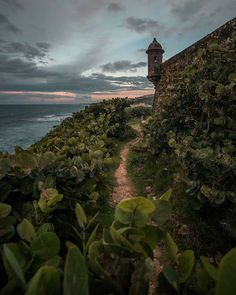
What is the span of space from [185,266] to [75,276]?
48 cm

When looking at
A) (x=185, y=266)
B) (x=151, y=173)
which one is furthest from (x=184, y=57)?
(x=185, y=266)

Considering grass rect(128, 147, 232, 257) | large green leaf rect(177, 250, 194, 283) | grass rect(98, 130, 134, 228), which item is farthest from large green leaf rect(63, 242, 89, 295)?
grass rect(128, 147, 232, 257)

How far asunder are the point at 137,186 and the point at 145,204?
21.7 ft

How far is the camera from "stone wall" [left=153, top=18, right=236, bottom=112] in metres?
7.68

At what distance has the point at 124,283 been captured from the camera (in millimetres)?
997

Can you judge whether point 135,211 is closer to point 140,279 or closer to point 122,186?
point 140,279

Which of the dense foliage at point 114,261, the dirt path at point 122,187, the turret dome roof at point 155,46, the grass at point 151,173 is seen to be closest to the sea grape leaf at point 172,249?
the dense foliage at point 114,261

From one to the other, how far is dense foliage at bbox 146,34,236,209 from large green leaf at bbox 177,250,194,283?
Result: 3.02m

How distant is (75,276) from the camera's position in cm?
79

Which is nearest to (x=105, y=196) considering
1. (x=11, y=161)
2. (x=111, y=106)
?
(x=11, y=161)

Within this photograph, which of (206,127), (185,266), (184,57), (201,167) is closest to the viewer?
(185,266)

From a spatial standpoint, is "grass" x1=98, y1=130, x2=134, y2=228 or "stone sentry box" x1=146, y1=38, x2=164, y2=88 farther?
"stone sentry box" x1=146, y1=38, x2=164, y2=88

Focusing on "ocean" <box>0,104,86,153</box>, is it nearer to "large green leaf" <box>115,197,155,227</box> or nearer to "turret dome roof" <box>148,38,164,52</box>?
"large green leaf" <box>115,197,155,227</box>

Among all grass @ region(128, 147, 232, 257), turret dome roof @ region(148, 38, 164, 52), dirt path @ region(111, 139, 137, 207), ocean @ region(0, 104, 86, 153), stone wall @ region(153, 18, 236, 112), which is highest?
turret dome roof @ region(148, 38, 164, 52)
